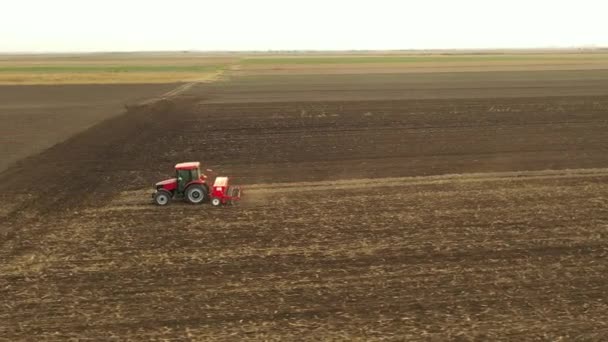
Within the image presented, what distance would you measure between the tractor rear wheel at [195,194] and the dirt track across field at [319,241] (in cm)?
65

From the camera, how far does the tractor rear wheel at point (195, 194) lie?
613 inches

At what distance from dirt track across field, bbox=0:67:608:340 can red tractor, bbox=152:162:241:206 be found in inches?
23.6

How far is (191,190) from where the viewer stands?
51.1 feet

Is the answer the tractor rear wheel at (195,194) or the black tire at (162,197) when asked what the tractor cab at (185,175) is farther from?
the black tire at (162,197)

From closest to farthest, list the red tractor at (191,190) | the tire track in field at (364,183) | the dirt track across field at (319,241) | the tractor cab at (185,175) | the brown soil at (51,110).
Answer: the dirt track across field at (319,241)
the red tractor at (191,190)
the tractor cab at (185,175)
the tire track in field at (364,183)
the brown soil at (51,110)

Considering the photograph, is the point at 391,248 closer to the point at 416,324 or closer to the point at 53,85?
the point at 416,324

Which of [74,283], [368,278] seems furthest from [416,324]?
[74,283]

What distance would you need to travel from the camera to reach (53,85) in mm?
62906

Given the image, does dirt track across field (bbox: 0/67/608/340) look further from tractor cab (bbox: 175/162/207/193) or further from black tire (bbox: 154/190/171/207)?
tractor cab (bbox: 175/162/207/193)

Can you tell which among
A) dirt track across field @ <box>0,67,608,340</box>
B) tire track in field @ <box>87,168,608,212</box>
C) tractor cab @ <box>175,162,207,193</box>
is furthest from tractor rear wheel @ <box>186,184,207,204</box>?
tire track in field @ <box>87,168,608,212</box>

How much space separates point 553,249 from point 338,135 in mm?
17659

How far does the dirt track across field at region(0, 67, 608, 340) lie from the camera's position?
8.64 m

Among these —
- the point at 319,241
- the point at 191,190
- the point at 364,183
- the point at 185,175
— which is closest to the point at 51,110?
the point at 185,175

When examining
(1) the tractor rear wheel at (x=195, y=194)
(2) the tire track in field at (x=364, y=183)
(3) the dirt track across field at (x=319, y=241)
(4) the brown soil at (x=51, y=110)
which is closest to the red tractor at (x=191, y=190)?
(1) the tractor rear wheel at (x=195, y=194)
